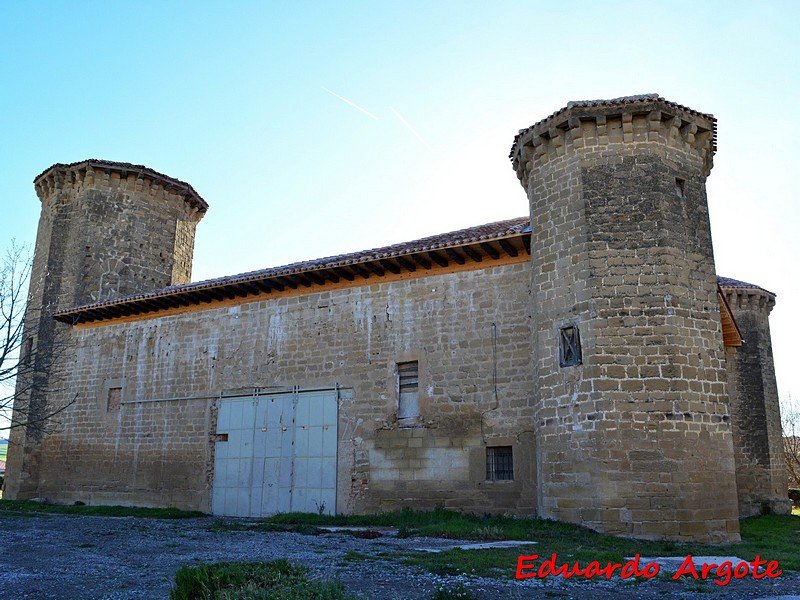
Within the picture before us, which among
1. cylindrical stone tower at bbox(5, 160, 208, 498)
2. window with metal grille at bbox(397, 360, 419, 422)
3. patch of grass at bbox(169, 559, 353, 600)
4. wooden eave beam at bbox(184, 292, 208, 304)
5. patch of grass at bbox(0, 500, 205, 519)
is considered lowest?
patch of grass at bbox(0, 500, 205, 519)

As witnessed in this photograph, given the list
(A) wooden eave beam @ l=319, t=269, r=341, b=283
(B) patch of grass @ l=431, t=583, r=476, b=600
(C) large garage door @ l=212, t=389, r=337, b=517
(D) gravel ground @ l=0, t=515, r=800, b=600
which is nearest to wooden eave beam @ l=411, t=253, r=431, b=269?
(A) wooden eave beam @ l=319, t=269, r=341, b=283

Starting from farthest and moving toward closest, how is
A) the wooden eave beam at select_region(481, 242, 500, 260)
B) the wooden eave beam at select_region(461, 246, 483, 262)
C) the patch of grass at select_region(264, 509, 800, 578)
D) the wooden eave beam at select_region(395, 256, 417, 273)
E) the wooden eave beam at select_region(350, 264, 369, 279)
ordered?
the wooden eave beam at select_region(350, 264, 369, 279) → the wooden eave beam at select_region(395, 256, 417, 273) → the wooden eave beam at select_region(461, 246, 483, 262) → the wooden eave beam at select_region(481, 242, 500, 260) → the patch of grass at select_region(264, 509, 800, 578)

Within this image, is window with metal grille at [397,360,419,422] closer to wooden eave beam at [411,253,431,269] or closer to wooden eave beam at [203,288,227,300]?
wooden eave beam at [411,253,431,269]

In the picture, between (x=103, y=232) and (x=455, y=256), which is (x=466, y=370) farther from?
(x=103, y=232)

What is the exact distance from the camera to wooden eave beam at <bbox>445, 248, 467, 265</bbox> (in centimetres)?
1457

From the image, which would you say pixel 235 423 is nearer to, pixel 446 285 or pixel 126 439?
pixel 126 439

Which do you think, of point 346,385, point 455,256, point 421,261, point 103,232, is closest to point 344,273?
point 421,261

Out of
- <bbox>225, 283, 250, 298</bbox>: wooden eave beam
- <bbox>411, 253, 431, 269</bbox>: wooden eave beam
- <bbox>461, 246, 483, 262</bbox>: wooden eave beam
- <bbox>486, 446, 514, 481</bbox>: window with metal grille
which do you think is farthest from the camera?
<bbox>225, 283, 250, 298</bbox>: wooden eave beam

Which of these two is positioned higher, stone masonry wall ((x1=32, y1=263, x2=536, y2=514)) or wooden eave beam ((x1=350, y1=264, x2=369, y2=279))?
wooden eave beam ((x1=350, y1=264, x2=369, y2=279))

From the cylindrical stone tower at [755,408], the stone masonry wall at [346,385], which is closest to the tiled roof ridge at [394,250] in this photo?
the stone masonry wall at [346,385]

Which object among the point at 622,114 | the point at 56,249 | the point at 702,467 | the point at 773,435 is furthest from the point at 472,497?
the point at 56,249

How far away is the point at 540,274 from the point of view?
43.6 ft

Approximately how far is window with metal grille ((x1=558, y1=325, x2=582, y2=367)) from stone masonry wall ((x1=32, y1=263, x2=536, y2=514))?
1.27 metres

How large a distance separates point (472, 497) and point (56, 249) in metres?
16.0
